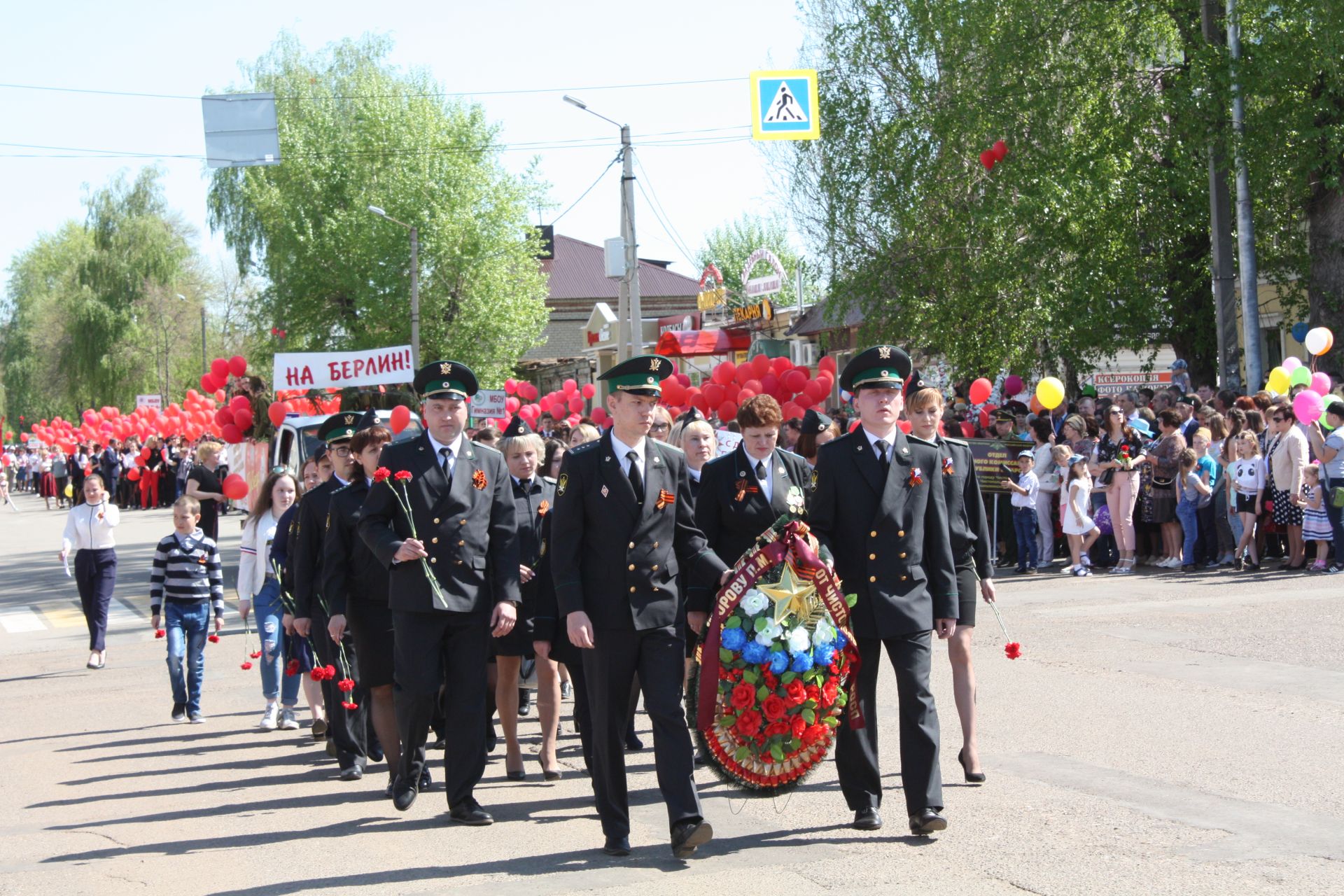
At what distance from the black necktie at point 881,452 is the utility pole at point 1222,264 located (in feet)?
47.5

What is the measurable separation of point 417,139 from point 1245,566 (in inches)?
1536

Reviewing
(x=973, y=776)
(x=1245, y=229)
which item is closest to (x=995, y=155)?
(x=1245, y=229)

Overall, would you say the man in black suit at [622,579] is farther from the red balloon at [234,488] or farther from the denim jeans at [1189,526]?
the denim jeans at [1189,526]

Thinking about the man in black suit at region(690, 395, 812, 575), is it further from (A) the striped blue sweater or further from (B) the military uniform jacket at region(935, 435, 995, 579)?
(A) the striped blue sweater

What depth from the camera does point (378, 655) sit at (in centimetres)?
762

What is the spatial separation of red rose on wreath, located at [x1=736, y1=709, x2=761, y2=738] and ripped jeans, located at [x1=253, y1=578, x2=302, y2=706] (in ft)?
16.0

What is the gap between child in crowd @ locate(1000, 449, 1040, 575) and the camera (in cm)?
1675

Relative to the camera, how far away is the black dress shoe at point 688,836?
589 cm

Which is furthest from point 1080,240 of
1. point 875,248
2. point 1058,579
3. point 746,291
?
point 746,291

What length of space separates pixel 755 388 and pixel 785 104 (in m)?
5.17

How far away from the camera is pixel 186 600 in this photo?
10555 millimetres

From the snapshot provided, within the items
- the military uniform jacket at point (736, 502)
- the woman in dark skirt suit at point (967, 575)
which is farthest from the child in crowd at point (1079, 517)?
the military uniform jacket at point (736, 502)

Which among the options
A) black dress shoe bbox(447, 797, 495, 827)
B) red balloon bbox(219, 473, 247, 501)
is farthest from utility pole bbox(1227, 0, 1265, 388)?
black dress shoe bbox(447, 797, 495, 827)

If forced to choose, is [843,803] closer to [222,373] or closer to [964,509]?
[964,509]
